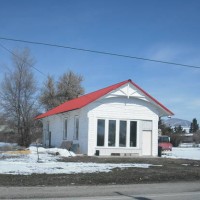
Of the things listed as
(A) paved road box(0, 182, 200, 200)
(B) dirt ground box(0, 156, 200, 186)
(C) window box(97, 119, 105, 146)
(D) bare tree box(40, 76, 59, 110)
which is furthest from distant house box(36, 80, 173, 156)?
(D) bare tree box(40, 76, 59, 110)

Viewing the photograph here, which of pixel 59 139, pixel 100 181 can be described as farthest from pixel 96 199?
pixel 59 139

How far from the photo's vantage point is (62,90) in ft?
227

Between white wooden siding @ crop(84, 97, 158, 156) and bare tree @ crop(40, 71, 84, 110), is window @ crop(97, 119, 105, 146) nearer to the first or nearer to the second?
white wooden siding @ crop(84, 97, 158, 156)

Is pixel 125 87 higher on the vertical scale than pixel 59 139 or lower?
higher

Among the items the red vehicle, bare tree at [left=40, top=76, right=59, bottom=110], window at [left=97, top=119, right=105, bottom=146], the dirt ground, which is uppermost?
bare tree at [left=40, top=76, right=59, bottom=110]

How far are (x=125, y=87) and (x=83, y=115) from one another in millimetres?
4149

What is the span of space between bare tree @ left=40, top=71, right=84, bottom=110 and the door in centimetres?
3478

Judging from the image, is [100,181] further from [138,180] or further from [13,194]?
[13,194]

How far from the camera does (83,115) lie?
32906 mm

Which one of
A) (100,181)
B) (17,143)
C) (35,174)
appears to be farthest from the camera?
(17,143)

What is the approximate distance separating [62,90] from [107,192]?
56696mm

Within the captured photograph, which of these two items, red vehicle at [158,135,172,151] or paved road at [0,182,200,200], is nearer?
paved road at [0,182,200,200]

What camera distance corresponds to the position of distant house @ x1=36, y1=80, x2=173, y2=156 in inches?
1266

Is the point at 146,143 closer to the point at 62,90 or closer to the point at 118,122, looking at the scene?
the point at 118,122
